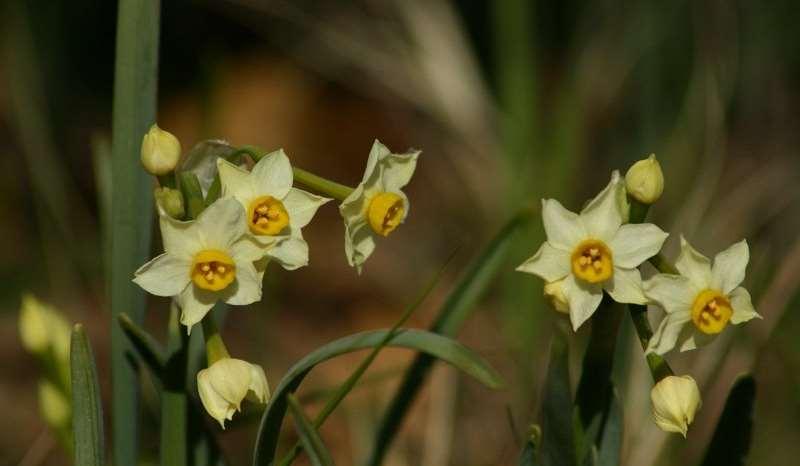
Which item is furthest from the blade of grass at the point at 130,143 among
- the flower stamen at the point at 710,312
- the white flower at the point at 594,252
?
the flower stamen at the point at 710,312

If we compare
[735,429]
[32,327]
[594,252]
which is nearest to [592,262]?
[594,252]

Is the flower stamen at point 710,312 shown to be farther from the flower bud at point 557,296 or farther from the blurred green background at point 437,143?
the blurred green background at point 437,143

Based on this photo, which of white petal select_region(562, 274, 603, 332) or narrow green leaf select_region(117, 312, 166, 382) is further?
narrow green leaf select_region(117, 312, 166, 382)

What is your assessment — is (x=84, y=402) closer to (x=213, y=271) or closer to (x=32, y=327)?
(x=213, y=271)

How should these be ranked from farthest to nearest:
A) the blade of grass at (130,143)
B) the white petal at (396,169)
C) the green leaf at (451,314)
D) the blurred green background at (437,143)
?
the blurred green background at (437,143)
the green leaf at (451,314)
the blade of grass at (130,143)
the white petal at (396,169)

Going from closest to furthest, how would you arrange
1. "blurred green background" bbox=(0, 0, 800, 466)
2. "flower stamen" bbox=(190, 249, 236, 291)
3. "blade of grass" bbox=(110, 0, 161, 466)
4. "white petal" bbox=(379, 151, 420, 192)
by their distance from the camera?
"flower stamen" bbox=(190, 249, 236, 291), "white petal" bbox=(379, 151, 420, 192), "blade of grass" bbox=(110, 0, 161, 466), "blurred green background" bbox=(0, 0, 800, 466)

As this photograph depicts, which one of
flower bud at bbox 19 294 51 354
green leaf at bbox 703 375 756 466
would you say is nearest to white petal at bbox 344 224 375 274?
green leaf at bbox 703 375 756 466

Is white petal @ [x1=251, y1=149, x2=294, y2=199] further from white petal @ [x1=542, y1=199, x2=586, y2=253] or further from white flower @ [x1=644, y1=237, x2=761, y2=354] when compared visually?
white flower @ [x1=644, y1=237, x2=761, y2=354]
